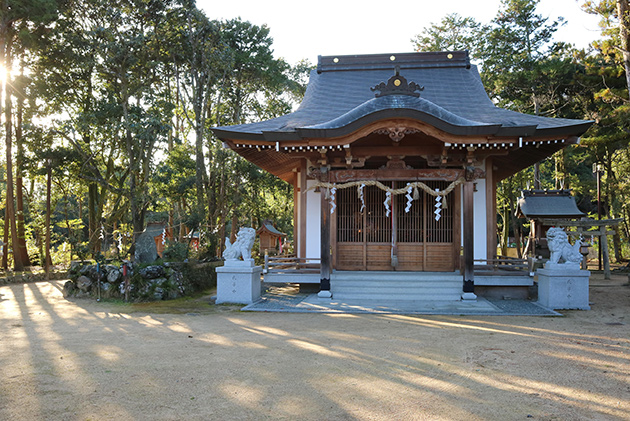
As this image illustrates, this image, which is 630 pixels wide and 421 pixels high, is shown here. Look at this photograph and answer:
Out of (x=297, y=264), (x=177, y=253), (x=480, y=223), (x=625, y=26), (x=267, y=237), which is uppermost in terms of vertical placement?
(x=625, y=26)

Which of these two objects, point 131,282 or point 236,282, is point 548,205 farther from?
point 131,282

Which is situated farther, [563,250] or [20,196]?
[20,196]

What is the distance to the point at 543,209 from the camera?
17297mm

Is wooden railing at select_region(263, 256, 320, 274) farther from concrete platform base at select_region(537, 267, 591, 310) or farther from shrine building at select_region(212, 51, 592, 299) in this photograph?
concrete platform base at select_region(537, 267, 591, 310)

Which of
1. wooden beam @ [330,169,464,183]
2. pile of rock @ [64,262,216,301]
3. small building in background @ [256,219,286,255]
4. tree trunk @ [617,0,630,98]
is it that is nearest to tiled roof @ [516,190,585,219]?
tree trunk @ [617,0,630,98]

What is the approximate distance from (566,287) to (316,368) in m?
6.41

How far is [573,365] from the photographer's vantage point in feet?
15.8

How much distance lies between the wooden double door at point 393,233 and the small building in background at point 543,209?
8289mm

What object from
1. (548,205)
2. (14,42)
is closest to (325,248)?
(548,205)

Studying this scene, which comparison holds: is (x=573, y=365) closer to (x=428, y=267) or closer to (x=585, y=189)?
(x=428, y=267)

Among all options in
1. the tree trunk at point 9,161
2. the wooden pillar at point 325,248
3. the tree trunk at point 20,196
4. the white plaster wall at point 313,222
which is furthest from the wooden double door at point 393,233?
the tree trunk at point 20,196

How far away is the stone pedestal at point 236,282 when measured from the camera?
367 inches

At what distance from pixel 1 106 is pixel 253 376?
18.4 m

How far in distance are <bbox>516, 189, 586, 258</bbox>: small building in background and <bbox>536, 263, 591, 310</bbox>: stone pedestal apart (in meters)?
9.11
